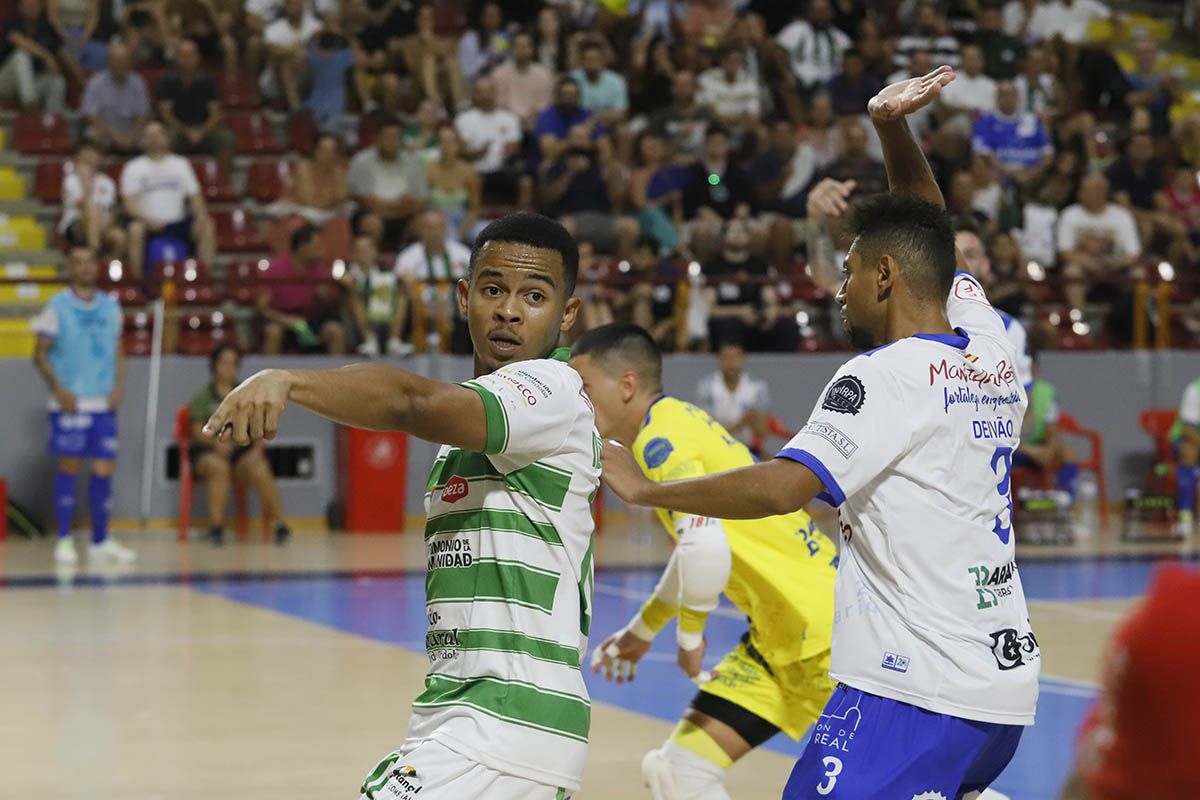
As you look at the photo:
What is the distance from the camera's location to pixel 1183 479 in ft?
55.5

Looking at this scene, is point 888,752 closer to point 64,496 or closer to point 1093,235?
point 64,496

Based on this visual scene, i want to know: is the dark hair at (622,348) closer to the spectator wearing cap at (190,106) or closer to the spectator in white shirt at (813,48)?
the spectator wearing cap at (190,106)

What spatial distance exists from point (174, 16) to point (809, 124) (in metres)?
7.45

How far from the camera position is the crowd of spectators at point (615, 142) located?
55.7 ft

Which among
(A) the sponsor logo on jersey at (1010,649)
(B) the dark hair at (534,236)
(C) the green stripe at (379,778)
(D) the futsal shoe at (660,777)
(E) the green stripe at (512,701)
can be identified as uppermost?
(B) the dark hair at (534,236)

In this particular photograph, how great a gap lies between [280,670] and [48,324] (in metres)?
5.98

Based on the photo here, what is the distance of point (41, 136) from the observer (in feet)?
59.9

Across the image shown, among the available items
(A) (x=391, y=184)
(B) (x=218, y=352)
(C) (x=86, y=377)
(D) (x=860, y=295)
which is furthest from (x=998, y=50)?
(D) (x=860, y=295)

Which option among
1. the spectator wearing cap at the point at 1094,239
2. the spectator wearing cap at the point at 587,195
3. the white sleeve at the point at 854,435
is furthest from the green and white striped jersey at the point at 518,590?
the spectator wearing cap at the point at 1094,239

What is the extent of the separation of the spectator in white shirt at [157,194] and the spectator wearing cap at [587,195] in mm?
3621

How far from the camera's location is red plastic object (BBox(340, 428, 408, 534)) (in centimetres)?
1662

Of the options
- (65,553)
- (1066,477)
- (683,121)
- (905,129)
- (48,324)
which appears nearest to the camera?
(905,129)

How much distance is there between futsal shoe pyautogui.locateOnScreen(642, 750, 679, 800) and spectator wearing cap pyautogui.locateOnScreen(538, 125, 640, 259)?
12605 millimetres

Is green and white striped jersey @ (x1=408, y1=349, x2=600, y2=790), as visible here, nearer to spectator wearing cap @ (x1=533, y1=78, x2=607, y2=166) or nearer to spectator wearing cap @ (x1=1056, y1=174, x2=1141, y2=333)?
spectator wearing cap @ (x1=533, y1=78, x2=607, y2=166)
